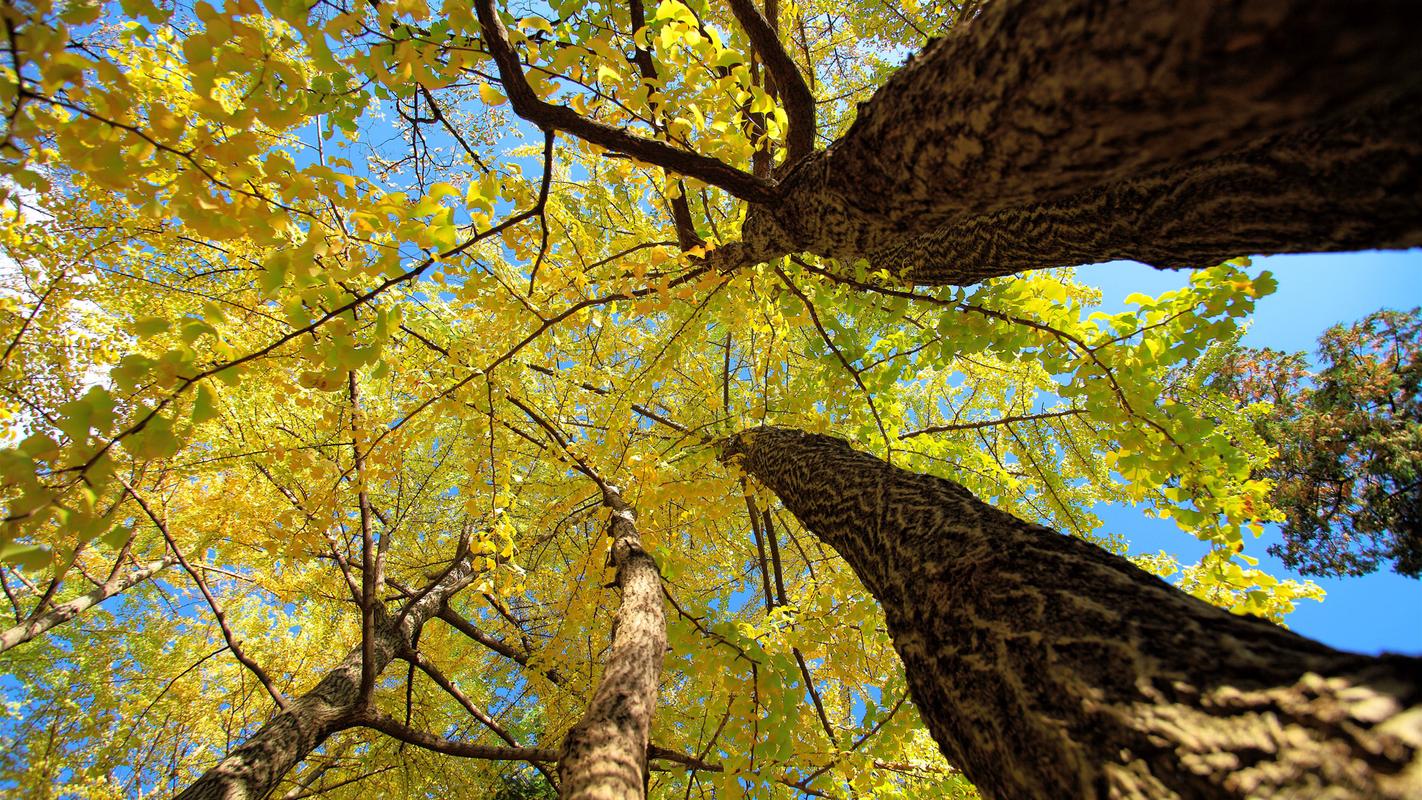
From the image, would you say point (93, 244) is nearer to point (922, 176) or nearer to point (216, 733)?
point (216, 733)

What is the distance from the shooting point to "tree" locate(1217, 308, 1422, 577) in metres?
10.6

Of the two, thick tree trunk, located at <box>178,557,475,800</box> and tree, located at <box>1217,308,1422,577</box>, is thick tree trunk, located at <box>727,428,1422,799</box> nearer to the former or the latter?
thick tree trunk, located at <box>178,557,475,800</box>

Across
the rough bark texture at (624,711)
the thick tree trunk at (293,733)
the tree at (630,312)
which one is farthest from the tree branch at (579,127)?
the thick tree trunk at (293,733)

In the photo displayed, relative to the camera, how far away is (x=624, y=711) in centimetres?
157

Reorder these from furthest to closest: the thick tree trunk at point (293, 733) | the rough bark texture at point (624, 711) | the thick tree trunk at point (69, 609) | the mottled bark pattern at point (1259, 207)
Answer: the thick tree trunk at point (69, 609), the thick tree trunk at point (293, 733), the rough bark texture at point (624, 711), the mottled bark pattern at point (1259, 207)

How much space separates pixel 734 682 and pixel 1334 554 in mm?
16572

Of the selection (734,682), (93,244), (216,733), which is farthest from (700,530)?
(216,733)

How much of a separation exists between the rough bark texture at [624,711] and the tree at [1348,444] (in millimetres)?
14544

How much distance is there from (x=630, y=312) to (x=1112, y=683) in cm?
233

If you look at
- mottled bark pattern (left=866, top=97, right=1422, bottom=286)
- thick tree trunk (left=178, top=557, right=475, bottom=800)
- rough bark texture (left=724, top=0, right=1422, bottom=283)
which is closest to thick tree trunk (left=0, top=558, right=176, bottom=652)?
thick tree trunk (left=178, top=557, right=475, bottom=800)

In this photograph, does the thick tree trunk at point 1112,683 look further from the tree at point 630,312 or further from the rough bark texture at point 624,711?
the rough bark texture at point 624,711

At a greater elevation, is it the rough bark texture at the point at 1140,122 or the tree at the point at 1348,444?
the tree at the point at 1348,444

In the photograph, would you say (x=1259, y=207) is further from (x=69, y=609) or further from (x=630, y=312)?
(x=69, y=609)

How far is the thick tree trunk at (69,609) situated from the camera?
386cm
